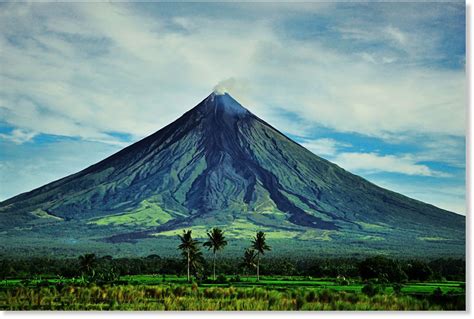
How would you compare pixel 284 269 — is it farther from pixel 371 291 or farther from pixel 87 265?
pixel 371 291

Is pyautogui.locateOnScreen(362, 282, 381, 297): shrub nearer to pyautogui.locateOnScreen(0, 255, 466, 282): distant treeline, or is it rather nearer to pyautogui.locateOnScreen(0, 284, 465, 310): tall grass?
pyautogui.locateOnScreen(0, 284, 465, 310): tall grass

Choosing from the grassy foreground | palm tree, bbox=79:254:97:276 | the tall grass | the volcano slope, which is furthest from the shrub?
the volcano slope

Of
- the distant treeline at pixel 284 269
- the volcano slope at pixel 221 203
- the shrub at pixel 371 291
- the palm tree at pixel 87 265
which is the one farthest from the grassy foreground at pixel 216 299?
the volcano slope at pixel 221 203

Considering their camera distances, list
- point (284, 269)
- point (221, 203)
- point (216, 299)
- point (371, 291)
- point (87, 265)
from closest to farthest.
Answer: point (216, 299)
point (371, 291)
point (87, 265)
point (284, 269)
point (221, 203)

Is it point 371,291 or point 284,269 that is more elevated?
point 284,269

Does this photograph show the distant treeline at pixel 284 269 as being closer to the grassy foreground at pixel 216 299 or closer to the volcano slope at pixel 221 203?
the grassy foreground at pixel 216 299

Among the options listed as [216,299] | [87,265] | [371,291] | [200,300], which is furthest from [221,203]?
[200,300]

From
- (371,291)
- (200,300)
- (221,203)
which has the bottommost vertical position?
(200,300)
